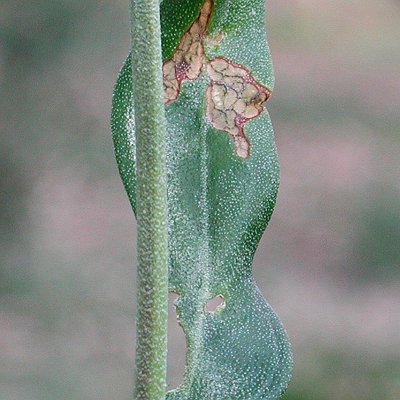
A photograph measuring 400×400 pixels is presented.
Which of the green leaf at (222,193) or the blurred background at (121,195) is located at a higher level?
the green leaf at (222,193)

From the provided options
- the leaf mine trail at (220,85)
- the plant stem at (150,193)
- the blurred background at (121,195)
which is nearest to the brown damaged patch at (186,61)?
the leaf mine trail at (220,85)

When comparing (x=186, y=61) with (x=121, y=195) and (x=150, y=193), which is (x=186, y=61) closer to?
(x=150, y=193)

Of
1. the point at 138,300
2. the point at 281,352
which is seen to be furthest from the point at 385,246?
the point at 138,300

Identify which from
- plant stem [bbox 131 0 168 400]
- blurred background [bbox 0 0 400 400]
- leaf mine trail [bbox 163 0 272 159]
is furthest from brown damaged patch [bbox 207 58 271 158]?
blurred background [bbox 0 0 400 400]

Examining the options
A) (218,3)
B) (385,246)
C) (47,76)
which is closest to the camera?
(218,3)

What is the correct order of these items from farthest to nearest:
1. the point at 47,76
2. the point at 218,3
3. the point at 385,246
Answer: the point at 47,76 → the point at 385,246 → the point at 218,3

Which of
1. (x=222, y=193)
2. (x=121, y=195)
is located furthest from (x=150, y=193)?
(x=121, y=195)

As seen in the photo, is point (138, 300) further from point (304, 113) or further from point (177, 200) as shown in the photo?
point (304, 113)

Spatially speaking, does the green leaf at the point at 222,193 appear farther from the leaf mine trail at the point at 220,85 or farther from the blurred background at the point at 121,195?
the blurred background at the point at 121,195
